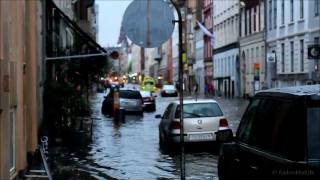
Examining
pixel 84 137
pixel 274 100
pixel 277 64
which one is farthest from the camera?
pixel 277 64

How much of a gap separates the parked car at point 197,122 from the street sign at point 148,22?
1025 cm

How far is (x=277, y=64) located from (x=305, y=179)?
54.6 meters

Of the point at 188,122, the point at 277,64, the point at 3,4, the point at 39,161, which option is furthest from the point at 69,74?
the point at 277,64

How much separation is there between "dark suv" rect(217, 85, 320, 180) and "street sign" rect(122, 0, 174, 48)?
2.73 meters

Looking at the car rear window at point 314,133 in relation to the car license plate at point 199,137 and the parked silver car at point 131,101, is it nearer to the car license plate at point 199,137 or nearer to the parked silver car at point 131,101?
the car license plate at point 199,137

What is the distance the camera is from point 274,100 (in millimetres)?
7215

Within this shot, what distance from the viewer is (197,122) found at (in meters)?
20.9

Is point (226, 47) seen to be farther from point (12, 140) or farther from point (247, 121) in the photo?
point (247, 121)

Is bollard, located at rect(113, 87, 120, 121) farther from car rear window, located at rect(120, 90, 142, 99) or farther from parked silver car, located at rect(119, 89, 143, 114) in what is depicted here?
car rear window, located at rect(120, 90, 142, 99)

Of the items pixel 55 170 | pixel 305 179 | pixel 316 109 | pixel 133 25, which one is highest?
pixel 133 25

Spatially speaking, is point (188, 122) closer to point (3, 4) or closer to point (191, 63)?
point (3, 4)

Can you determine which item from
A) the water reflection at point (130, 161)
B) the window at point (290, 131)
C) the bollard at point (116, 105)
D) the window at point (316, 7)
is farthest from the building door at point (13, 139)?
the window at point (316, 7)

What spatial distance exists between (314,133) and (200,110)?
49.4 ft

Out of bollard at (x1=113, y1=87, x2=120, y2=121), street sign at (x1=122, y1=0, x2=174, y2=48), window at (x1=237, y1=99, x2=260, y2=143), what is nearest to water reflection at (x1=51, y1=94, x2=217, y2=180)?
street sign at (x1=122, y1=0, x2=174, y2=48)
